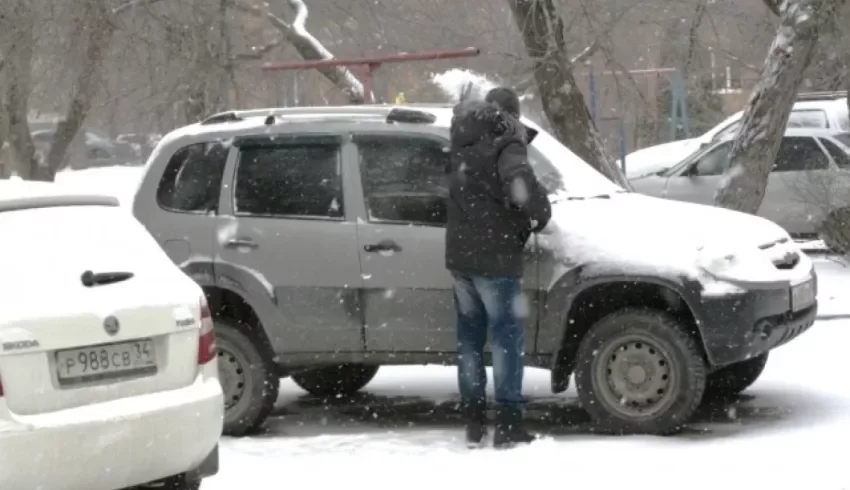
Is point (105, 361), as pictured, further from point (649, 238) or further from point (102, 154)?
point (102, 154)

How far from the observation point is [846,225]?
1510cm

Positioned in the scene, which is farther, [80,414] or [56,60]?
[56,60]

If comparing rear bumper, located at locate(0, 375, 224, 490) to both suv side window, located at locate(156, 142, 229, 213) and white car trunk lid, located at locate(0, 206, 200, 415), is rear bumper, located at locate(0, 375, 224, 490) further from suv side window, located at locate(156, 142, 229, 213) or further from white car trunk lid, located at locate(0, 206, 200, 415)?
suv side window, located at locate(156, 142, 229, 213)

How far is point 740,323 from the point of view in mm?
7234

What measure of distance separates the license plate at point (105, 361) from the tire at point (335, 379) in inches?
154

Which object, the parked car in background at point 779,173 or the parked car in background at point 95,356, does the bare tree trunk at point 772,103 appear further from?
the parked car in background at point 95,356

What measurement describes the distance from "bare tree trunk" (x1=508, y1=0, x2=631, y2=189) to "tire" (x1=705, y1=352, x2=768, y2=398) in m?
3.82

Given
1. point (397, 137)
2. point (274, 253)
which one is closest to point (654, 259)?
point (397, 137)

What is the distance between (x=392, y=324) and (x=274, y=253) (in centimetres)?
83

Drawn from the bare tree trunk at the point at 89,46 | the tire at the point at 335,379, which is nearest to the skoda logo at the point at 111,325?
the tire at the point at 335,379

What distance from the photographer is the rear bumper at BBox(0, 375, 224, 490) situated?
5.03 metres

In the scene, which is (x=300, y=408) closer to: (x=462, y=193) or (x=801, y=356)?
(x=462, y=193)

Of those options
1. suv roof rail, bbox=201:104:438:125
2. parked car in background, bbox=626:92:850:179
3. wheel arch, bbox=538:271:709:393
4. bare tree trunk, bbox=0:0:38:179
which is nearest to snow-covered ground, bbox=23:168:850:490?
wheel arch, bbox=538:271:709:393

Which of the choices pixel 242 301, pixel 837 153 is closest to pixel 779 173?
pixel 837 153
